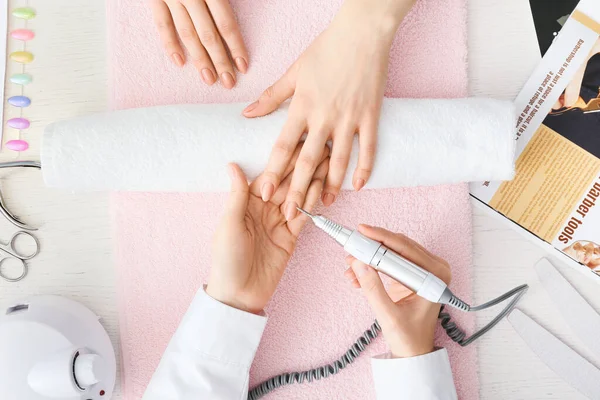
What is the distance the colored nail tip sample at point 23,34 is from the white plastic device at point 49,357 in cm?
38

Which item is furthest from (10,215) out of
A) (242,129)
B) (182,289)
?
(242,129)

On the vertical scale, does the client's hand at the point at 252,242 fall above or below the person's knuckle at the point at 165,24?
below

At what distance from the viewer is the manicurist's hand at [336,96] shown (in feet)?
2.10

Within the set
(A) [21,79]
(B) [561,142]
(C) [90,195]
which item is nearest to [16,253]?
(C) [90,195]

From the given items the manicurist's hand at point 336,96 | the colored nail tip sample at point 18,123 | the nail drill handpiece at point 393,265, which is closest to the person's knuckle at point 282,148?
the manicurist's hand at point 336,96

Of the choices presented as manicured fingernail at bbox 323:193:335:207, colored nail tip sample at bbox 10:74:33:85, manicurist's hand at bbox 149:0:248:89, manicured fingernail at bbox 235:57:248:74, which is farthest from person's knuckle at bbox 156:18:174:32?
manicured fingernail at bbox 323:193:335:207

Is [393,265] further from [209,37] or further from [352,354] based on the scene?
[209,37]

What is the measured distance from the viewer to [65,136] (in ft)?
2.13

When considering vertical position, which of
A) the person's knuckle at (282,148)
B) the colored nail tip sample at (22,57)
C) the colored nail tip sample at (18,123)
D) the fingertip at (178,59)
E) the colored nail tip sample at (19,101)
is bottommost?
the colored nail tip sample at (18,123)

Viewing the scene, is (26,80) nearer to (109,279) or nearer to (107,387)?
(109,279)

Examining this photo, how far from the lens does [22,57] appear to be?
2.47 ft

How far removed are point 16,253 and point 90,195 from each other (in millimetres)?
134

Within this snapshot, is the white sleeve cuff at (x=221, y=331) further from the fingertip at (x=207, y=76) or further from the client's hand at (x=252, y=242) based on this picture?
the fingertip at (x=207, y=76)

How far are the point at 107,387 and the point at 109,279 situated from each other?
0.15m
